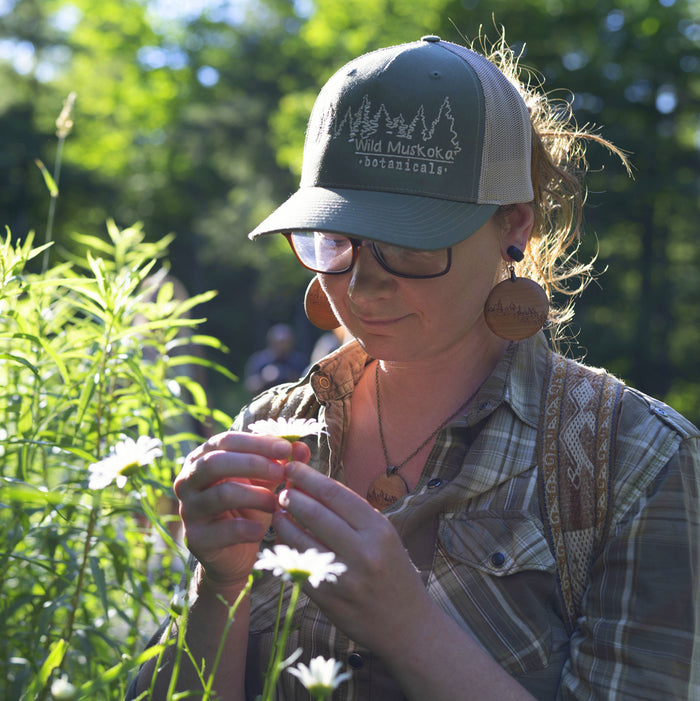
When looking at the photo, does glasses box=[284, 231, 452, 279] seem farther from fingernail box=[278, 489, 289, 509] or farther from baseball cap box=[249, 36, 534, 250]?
fingernail box=[278, 489, 289, 509]

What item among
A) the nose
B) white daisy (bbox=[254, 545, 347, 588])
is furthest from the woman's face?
white daisy (bbox=[254, 545, 347, 588])

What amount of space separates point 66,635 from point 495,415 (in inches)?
45.9

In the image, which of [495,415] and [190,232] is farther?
[190,232]

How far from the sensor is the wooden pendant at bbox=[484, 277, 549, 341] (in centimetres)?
167

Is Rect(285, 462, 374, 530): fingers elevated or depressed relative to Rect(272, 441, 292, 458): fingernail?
depressed

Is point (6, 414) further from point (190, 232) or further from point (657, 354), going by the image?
point (190, 232)

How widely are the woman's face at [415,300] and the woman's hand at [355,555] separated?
0.43m

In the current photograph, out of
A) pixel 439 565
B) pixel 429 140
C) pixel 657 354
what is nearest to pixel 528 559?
pixel 439 565

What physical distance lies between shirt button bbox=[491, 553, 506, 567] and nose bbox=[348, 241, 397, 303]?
0.55m

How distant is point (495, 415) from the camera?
169 centimetres

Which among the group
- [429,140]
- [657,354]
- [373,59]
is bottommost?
[657,354]

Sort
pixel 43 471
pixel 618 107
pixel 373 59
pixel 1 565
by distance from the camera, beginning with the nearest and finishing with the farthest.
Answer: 1. pixel 373 59
2. pixel 1 565
3. pixel 43 471
4. pixel 618 107

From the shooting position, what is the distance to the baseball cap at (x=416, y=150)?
1.56m

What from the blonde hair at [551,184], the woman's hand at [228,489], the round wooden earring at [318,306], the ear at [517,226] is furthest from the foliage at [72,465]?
the blonde hair at [551,184]
